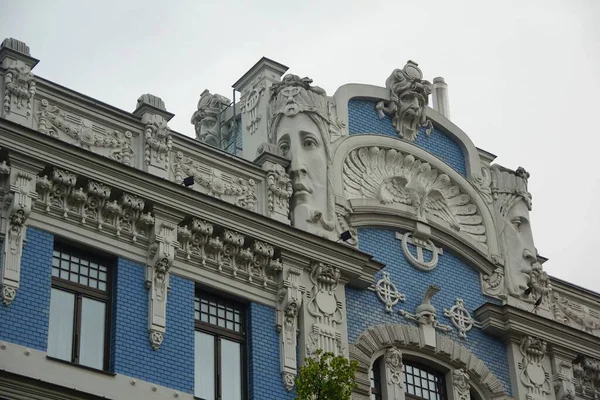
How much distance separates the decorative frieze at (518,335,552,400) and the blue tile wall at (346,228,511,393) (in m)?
0.41

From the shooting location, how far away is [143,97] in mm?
29625

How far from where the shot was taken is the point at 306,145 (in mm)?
31641

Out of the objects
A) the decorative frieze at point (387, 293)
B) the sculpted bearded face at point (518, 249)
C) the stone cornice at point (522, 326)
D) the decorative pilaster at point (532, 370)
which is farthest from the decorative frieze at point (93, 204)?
the sculpted bearded face at point (518, 249)

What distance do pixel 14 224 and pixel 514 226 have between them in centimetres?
1358

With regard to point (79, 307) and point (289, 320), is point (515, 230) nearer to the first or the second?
point (289, 320)

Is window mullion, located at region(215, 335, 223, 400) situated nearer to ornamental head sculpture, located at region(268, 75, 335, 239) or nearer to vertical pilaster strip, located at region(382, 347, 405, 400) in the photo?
ornamental head sculpture, located at region(268, 75, 335, 239)

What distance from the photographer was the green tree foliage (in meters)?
23.6

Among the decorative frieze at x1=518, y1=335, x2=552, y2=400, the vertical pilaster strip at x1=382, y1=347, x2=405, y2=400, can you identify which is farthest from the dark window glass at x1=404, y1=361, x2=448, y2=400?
the decorative frieze at x1=518, y1=335, x2=552, y2=400

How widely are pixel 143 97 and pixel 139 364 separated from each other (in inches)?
239

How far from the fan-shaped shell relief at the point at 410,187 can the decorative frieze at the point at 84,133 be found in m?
5.79

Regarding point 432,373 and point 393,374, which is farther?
point 432,373

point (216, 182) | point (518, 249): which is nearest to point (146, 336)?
point (216, 182)

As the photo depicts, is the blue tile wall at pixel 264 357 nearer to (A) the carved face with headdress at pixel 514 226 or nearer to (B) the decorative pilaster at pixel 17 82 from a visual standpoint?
(B) the decorative pilaster at pixel 17 82

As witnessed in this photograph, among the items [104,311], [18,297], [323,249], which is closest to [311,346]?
[323,249]
